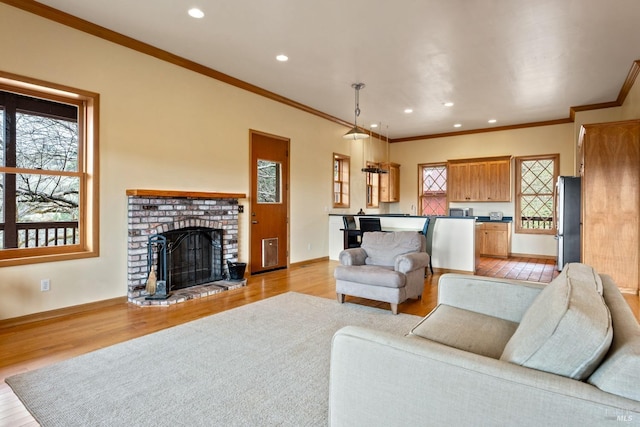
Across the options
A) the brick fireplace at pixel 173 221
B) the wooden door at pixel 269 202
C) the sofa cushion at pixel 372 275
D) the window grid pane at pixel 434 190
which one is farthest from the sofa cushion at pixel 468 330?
the window grid pane at pixel 434 190

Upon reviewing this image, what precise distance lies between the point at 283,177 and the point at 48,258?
11.7 feet

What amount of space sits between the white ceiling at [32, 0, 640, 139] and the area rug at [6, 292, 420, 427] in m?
2.97

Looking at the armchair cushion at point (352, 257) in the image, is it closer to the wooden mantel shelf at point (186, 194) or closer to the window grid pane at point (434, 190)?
the wooden mantel shelf at point (186, 194)

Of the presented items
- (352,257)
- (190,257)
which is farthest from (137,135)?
(352,257)

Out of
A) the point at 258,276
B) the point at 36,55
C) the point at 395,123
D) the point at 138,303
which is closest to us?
the point at 36,55

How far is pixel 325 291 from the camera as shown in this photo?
15.1ft

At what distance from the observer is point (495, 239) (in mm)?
7828

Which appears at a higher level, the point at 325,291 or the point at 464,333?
the point at 464,333

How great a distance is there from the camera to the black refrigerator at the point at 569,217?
18.0 feet

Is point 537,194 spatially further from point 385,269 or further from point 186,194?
point 186,194

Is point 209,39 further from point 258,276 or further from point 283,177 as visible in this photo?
point 258,276

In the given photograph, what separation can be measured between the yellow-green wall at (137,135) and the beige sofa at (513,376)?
3.49 m

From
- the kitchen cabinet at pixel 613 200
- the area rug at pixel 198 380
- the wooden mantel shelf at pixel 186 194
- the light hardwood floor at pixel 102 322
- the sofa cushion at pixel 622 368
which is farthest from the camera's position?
the kitchen cabinet at pixel 613 200

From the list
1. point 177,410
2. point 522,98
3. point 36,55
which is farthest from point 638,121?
point 36,55
